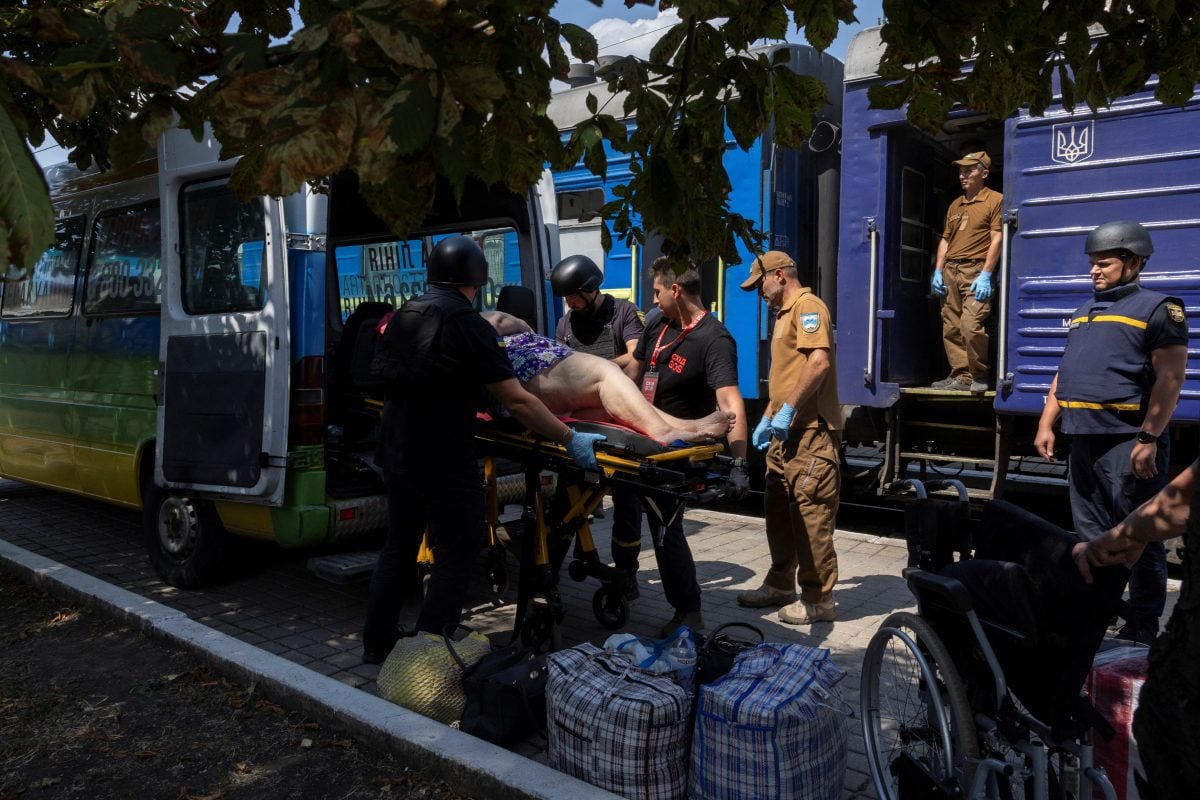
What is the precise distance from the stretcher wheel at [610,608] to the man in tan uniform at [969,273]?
337cm

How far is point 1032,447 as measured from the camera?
649cm

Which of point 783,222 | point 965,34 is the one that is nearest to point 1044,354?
point 783,222

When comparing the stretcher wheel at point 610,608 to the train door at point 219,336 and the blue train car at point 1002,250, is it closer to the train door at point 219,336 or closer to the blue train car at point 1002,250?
the train door at point 219,336

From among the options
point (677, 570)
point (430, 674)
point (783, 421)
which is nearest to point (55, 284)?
point (430, 674)

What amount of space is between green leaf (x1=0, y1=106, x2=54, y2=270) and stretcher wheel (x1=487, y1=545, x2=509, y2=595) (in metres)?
3.83

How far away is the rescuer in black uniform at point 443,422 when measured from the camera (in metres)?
3.91

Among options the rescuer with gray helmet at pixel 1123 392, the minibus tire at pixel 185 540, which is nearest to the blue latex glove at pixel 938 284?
the rescuer with gray helmet at pixel 1123 392

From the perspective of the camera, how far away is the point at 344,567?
4.84 m

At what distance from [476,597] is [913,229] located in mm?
4605

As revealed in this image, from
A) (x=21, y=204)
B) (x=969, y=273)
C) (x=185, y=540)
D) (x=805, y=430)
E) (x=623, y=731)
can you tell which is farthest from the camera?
(x=969, y=273)

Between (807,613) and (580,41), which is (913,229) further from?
(580,41)

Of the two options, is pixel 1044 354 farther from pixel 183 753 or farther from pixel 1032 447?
pixel 183 753

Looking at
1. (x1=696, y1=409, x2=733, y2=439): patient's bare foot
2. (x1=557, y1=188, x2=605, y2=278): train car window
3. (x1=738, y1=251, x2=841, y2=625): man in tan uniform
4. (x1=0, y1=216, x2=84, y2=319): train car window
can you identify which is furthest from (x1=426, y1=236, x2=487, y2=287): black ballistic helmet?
(x1=557, y1=188, x2=605, y2=278): train car window

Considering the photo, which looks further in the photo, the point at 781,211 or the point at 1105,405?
the point at 781,211
